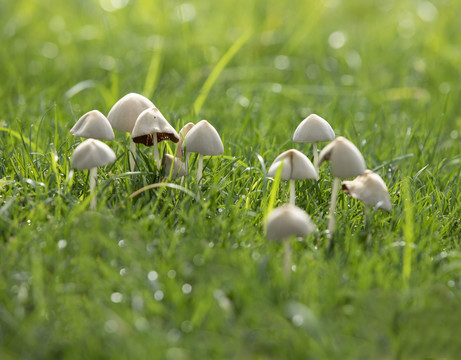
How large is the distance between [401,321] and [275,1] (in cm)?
576

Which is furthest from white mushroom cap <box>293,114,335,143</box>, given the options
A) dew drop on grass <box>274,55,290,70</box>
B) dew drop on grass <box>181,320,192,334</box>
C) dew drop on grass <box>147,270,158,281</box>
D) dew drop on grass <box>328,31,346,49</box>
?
dew drop on grass <box>328,31,346,49</box>

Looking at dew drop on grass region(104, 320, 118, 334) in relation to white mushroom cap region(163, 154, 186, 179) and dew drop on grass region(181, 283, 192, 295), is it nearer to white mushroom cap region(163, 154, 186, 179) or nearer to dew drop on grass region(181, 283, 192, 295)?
dew drop on grass region(181, 283, 192, 295)

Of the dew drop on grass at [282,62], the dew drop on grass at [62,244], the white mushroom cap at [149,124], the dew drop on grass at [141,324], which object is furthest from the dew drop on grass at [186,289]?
the dew drop on grass at [282,62]

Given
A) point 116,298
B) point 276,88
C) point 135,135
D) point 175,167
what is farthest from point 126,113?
point 276,88

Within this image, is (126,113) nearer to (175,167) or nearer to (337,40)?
(175,167)

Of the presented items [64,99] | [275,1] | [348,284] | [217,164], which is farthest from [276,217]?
[275,1]

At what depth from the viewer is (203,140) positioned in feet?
9.06

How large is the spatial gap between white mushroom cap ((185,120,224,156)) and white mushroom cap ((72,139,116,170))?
419mm

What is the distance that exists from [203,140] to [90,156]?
53cm

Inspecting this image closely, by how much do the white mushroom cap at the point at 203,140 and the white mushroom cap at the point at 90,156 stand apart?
419 millimetres

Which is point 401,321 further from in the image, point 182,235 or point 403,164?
point 403,164

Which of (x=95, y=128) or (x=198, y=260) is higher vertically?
(x=95, y=128)

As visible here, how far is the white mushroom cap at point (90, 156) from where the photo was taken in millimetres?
2527

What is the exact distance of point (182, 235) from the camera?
263 cm
